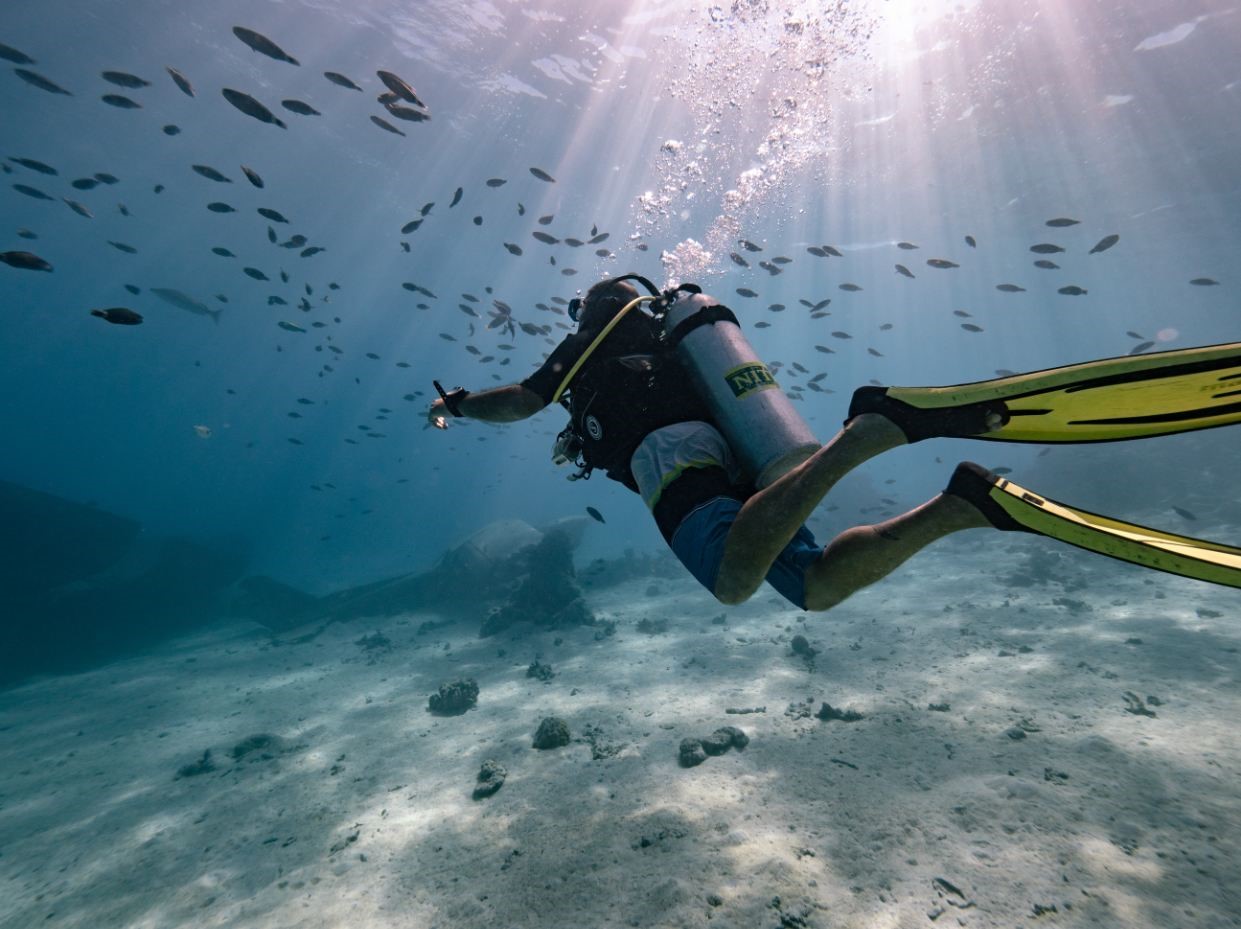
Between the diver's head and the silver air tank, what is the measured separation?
16.2 inches

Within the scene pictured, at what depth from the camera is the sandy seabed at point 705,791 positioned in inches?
163

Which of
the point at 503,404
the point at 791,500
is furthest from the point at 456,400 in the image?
the point at 791,500

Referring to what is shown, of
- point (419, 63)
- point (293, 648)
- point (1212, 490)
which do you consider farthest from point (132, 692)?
point (1212, 490)

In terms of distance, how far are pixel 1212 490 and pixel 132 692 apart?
36.1 meters

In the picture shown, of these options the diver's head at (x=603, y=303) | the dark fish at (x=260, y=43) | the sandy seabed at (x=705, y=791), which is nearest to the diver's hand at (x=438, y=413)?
the diver's head at (x=603, y=303)

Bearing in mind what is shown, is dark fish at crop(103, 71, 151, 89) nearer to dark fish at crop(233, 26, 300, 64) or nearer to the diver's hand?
dark fish at crop(233, 26, 300, 64)

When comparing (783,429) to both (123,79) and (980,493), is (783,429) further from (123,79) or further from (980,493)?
(123,79)

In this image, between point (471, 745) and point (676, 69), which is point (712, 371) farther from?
point (676, 69)

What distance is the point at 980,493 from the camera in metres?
2.18

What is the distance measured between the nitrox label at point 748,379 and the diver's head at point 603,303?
3.32 ft

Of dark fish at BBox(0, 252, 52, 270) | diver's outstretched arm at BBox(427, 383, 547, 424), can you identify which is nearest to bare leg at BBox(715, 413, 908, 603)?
diver's outstretched arm at BBox(427, 383, 547, 424)

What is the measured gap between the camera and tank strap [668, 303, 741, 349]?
3.69m

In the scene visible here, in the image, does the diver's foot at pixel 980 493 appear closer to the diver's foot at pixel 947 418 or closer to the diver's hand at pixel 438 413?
the diver's foot at pixel 947 418

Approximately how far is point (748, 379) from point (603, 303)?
128 cm
